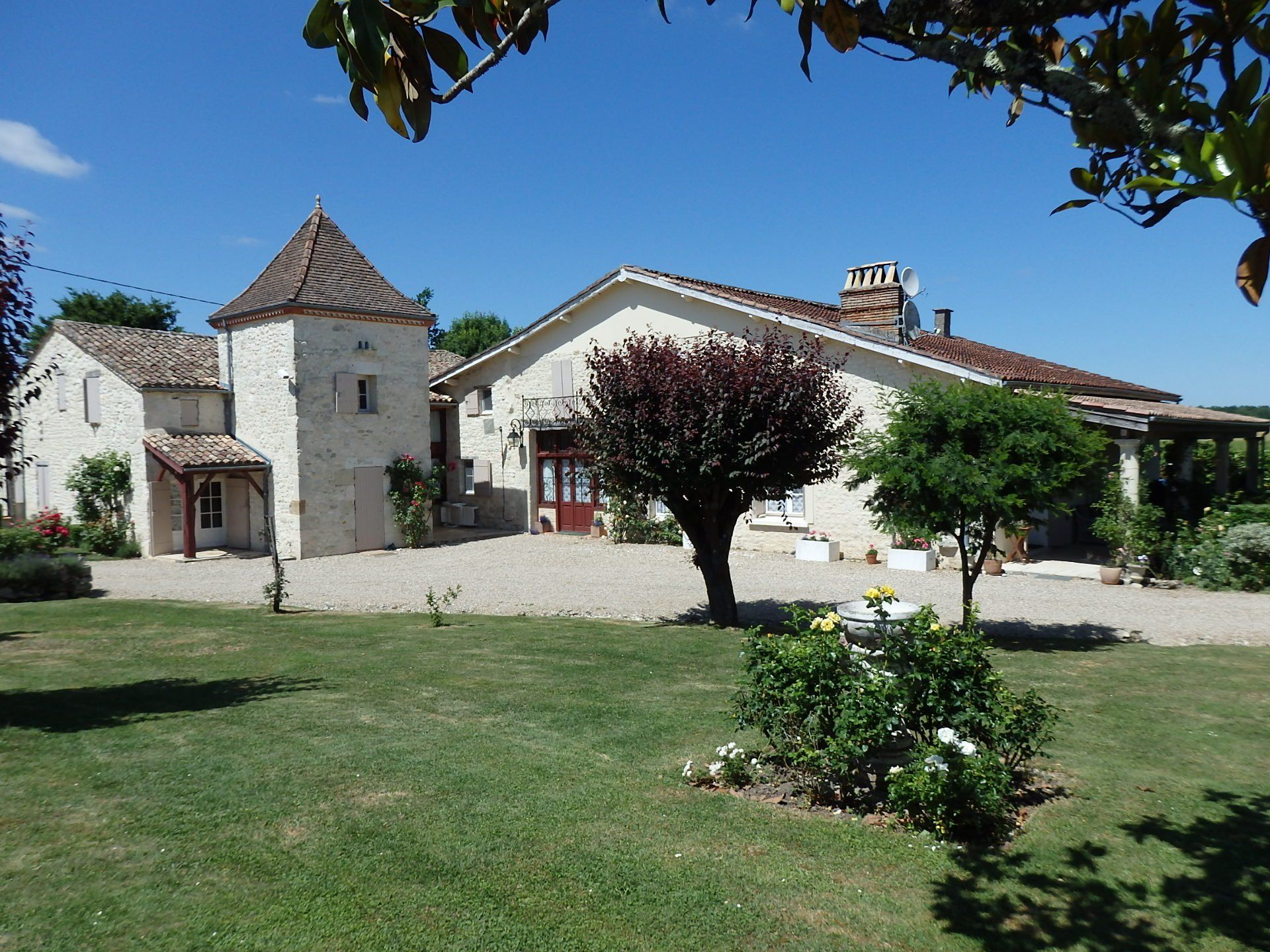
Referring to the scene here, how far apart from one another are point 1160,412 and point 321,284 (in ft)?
62.9

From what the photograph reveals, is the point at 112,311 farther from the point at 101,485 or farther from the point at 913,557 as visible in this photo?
the point at 913,557

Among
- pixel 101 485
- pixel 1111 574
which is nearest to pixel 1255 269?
pixel 1111 574

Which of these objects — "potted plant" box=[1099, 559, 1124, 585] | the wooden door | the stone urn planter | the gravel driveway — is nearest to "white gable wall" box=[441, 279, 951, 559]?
the gravel driveway

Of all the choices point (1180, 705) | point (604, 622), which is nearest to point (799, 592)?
point (604, 622)

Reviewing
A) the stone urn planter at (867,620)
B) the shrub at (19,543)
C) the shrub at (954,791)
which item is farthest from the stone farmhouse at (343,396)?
the shrub at (954,791)

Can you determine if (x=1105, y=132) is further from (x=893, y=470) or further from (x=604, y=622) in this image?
(x=604, y=622)

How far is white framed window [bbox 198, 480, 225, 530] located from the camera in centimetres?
2230

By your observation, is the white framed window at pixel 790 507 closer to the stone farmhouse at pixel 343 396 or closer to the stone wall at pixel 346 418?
the stone farmhouse at pixel 343 396

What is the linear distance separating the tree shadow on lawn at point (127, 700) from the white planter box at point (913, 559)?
40.7ft

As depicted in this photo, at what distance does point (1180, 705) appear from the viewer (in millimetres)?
7551

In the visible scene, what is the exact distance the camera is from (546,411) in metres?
24.7

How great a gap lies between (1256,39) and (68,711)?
8467 mm

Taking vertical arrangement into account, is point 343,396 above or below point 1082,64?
above

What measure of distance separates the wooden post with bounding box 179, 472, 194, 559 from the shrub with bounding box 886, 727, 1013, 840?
19502 millimetres
